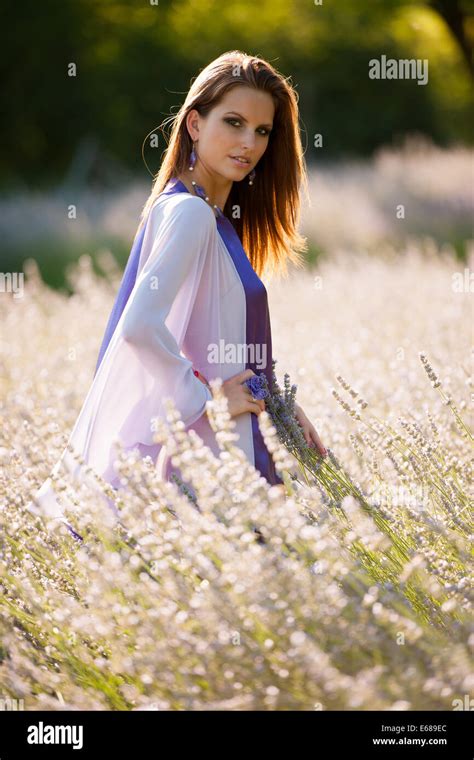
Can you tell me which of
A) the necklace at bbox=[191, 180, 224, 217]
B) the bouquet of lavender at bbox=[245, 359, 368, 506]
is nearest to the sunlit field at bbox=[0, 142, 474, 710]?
the bouquet of lavender at bbox=[245, 359, 368, 506]

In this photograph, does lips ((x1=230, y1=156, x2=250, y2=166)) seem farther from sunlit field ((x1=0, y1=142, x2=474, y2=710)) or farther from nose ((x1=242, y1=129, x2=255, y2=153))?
sunlit field ((x1=0, y1=142, x2=474, y2=710))

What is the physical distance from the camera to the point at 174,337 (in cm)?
234

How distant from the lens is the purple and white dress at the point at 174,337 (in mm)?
2256

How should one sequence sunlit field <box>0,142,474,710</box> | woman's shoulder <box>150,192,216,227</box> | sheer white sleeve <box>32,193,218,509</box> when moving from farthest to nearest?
1. woman's shoulder <box>150,192,216,227</box>
2. sheer white sleeve <box>32,193,218,509</box>
3. sunlit field <box>0,142,474,710</box>

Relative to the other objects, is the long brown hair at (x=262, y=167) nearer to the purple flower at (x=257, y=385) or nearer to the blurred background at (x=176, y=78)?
the purple flower at (x=257, y=385)

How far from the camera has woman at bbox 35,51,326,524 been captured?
A: 2.28 meters

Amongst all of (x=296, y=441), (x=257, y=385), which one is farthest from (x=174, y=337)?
(x=296, y=441)

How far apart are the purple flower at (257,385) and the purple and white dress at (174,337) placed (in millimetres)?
53

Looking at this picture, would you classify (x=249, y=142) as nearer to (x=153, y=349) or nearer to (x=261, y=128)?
(x=261, y=128)

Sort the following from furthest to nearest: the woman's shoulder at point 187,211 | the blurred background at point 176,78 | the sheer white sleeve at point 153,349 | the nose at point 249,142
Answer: the blurred background at point 176,78 < the nose at point 249,142 < the woman's shoulder at point 187,211 < the sheer white sleeve at point 153,349

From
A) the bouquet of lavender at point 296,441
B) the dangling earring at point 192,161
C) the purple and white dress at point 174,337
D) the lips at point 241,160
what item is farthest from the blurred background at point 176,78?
the bouquet of lavender at point 296,441

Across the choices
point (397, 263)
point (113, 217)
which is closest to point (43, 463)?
point (397, 263)

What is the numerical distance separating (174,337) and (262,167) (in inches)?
30.3
